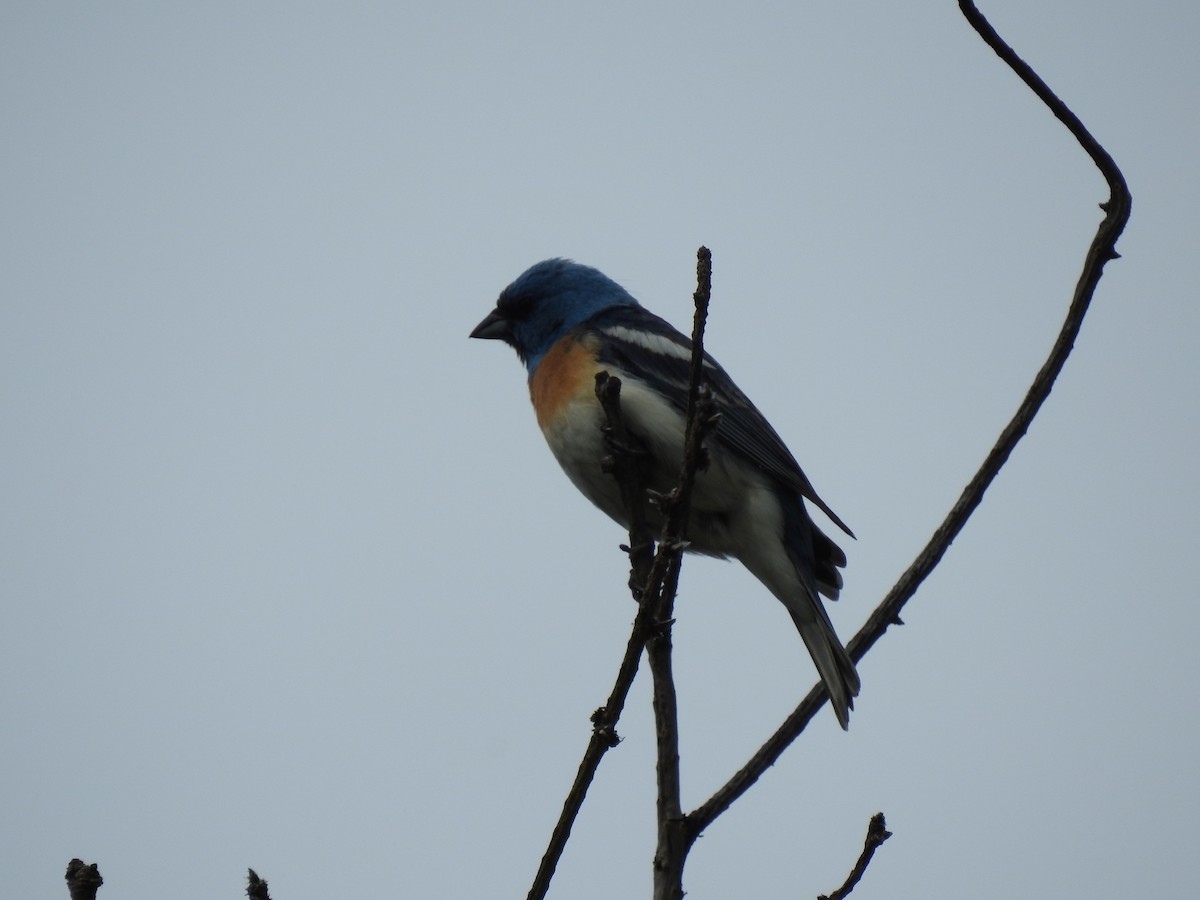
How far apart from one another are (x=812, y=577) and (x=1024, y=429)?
2.85 meters

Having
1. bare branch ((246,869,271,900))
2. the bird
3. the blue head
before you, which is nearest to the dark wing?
the bird

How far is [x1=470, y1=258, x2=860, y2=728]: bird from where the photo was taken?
5242 millimetres

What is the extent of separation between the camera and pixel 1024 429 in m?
2.82

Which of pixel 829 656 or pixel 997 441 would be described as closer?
pixel 997 441

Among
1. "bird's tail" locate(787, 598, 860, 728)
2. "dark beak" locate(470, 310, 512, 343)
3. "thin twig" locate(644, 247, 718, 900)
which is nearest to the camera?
"thin twig" locate(644, 247, 718, 900)

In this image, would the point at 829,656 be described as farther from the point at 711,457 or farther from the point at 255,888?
the point at 255,888

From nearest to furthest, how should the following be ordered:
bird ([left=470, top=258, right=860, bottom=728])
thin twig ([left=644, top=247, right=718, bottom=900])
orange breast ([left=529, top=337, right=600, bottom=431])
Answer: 1. thin twig ([left=644, top=247, right=718, bottom=900])
2. bird ([left=470, top=258, right=860, bottom=728])
3. orange breast ([left=529, top=337, right=600, bottom=431])

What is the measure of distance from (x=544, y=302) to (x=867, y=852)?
4584 millimetres

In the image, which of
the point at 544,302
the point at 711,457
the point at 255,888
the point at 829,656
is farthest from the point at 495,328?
the point at 255,888

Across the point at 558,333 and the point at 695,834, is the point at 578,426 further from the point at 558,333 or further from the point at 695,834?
the point at 695,834

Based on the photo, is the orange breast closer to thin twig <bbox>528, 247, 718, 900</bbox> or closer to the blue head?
the blue head

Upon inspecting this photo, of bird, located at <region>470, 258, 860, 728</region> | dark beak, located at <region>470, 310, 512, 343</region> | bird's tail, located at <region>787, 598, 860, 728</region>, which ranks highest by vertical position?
dark beak, located at <region>470, 310, 512, 343</region>

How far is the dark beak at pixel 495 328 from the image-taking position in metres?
7.03

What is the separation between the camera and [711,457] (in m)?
5.02
